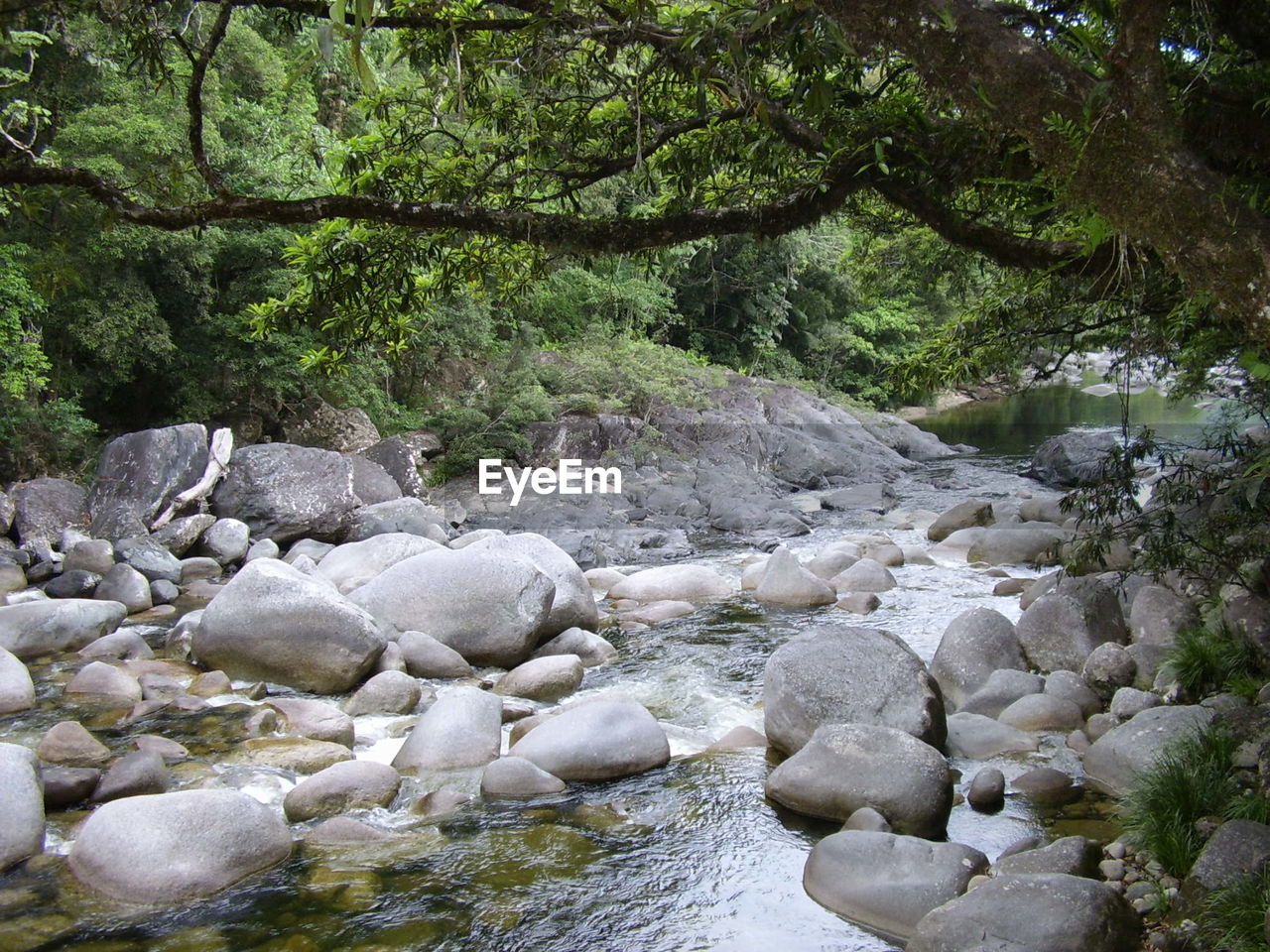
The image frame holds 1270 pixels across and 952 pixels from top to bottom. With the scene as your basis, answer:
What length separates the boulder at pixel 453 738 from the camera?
20.6 ft

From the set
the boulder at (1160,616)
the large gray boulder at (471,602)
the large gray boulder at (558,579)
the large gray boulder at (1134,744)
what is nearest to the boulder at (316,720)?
the large gray boulder at (471,602)

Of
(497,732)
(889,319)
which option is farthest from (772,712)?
(889,319)

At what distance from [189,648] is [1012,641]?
711cm

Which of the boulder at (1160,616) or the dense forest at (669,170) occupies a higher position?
the dense forest at (669,170)

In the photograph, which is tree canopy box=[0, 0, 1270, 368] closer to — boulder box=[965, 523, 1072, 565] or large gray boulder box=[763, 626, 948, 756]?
large gray boulder box=[763, 626, 948, 756]

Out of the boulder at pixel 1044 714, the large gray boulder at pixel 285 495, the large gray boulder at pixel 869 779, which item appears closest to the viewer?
the large gray boulder at pixel 869 779

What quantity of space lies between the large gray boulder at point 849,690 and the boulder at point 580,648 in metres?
2.41

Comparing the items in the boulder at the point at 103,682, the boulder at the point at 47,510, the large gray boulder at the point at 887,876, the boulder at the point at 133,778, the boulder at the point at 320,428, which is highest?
the boulder at the point at 320,428

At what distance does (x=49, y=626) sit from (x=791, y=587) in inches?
285

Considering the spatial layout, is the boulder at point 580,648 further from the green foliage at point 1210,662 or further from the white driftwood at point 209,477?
the white driftwood at point 209,477

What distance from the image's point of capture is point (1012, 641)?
25.1 ft

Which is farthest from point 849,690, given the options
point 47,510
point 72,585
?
point 47,510

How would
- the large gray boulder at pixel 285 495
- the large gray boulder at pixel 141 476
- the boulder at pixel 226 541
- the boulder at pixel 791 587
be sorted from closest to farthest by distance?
the boulder at pixel 791 587 → the large gray boulder at pixel 141 476 → the boulder at pixel 226 541 → the large gray boulder at pixel 285 495

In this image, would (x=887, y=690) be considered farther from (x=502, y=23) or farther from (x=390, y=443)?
(x=390, y=443)
